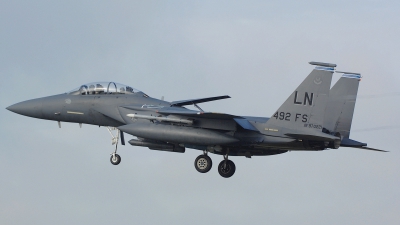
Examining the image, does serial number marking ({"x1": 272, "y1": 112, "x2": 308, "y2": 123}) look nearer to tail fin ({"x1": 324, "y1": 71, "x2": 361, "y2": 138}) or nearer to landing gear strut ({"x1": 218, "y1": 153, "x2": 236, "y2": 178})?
tail fin ({"x1": 324, "y1": 71, "x2": 361, "y2": 138})

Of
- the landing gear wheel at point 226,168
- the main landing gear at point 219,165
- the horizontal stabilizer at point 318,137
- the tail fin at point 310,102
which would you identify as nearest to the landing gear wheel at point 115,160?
the main landing gear at point 219,165

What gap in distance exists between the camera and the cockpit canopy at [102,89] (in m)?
30.5

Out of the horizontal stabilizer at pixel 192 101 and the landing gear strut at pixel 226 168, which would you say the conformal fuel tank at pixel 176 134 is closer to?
the horizontal stabilizer at pixel 192 101

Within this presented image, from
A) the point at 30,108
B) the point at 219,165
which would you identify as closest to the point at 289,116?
the point at 219,165

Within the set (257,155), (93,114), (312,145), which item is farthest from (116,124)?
(312,145)

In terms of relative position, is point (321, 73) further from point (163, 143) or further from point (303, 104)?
point (163, 143)

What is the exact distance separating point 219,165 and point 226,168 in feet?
0.98

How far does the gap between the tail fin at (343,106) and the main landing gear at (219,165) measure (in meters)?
3.83

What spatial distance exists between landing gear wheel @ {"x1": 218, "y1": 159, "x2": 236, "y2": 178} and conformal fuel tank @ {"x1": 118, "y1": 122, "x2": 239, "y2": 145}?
246 centimetres

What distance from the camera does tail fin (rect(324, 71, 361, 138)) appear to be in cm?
2994

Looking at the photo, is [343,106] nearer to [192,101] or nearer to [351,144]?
[351,144]

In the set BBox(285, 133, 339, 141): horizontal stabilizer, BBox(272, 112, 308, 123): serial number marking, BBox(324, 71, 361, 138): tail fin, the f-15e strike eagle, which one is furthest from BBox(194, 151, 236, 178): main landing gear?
BBox(285, 133, 339, 141): horizontal stabilizer

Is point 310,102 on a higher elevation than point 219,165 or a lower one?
higher

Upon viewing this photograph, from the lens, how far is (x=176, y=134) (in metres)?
28.2
